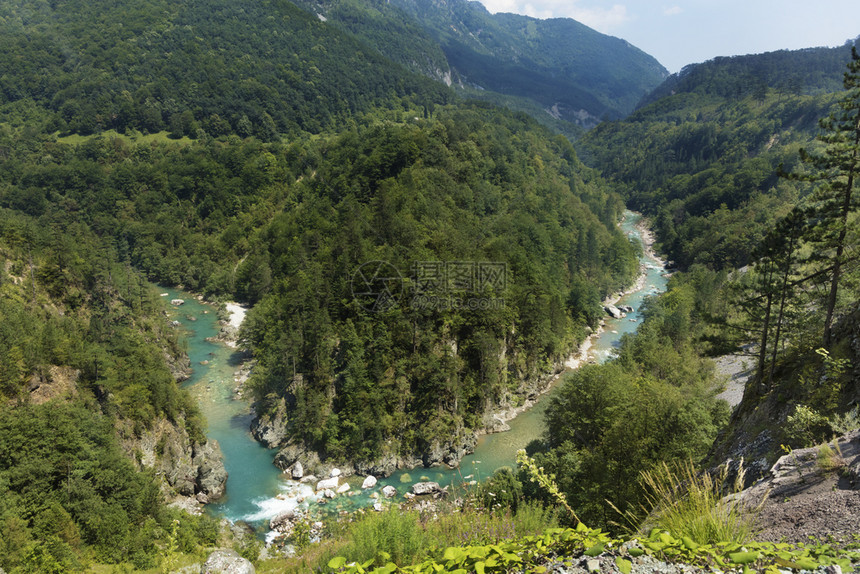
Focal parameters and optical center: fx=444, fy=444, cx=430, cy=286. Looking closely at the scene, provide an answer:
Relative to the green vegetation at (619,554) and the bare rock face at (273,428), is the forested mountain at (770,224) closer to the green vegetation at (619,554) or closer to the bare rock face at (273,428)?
the green vegetation at (619,554)

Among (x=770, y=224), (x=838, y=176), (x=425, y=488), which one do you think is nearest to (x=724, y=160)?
(x=770, y=224)

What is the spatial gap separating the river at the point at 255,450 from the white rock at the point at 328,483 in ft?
2.39

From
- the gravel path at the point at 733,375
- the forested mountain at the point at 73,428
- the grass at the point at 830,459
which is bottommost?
the forested mountain at the point at 73,428

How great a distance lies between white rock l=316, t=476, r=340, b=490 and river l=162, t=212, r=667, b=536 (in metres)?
0.73

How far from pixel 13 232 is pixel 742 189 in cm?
12552

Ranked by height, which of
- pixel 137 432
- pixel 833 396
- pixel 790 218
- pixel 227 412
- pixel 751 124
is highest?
pixel 751 124

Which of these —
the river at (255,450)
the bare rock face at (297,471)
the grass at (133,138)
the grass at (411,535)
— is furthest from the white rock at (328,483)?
the grass at (133,138)

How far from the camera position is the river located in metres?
30.4

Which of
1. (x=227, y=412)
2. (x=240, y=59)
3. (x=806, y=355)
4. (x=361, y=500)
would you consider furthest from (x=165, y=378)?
(x=240, y=59)

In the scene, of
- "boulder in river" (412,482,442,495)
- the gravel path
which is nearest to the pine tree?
the gravel path

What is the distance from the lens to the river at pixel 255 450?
99.8 ft

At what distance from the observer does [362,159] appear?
6669 centimetres

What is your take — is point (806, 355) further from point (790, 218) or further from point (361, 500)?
point (361, 500)

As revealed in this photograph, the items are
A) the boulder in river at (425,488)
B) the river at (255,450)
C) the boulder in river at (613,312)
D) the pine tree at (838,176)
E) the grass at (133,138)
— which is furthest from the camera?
the grass at (133,138)
